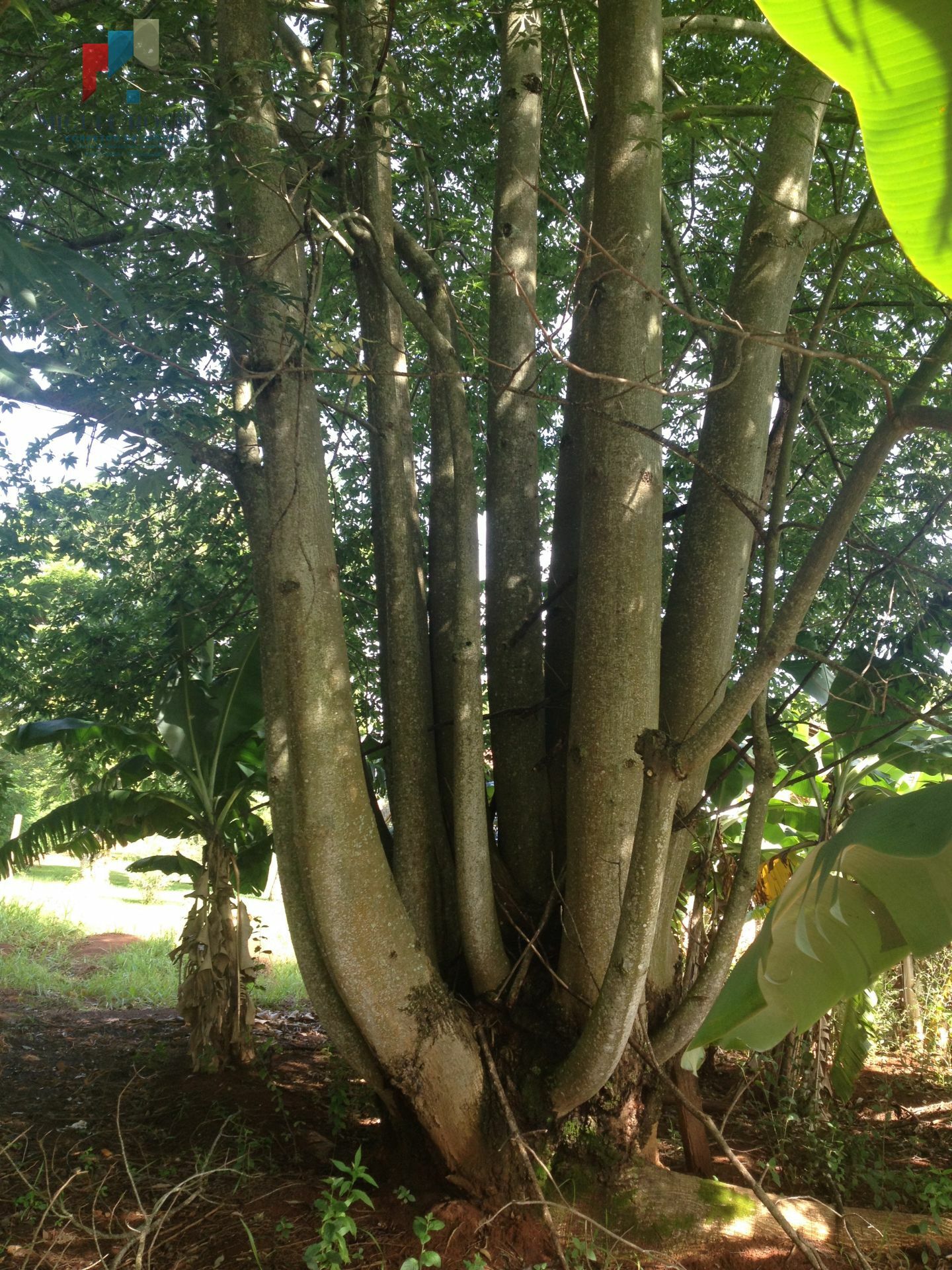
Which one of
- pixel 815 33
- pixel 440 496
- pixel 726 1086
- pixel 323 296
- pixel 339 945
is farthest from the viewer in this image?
pixel 323 296

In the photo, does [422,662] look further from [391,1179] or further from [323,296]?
[323,296]

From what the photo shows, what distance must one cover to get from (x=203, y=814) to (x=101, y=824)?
613mm

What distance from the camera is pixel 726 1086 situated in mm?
5801

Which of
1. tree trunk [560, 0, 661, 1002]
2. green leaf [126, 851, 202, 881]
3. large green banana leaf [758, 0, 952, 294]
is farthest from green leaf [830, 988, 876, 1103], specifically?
large green banana leaf [758, 0, 952, 294]

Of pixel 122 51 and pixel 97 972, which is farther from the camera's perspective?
pixel 97 972

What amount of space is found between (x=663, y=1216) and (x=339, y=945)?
1589 millimetres

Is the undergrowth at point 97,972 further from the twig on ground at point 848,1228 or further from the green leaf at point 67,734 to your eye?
the twig on ground at point 848,1228

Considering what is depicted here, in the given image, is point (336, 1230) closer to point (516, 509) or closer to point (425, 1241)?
point (425, 1241)

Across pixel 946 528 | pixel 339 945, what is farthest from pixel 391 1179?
pixel 946 528

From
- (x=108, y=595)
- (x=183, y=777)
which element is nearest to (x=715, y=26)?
(x=108, y=595)

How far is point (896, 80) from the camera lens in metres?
1.16

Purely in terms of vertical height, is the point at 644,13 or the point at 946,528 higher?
the point at 644,13

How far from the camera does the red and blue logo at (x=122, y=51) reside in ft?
13.9

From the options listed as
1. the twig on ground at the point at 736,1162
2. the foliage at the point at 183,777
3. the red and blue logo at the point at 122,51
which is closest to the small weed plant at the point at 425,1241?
the twig on ground at the point at 736,1162
